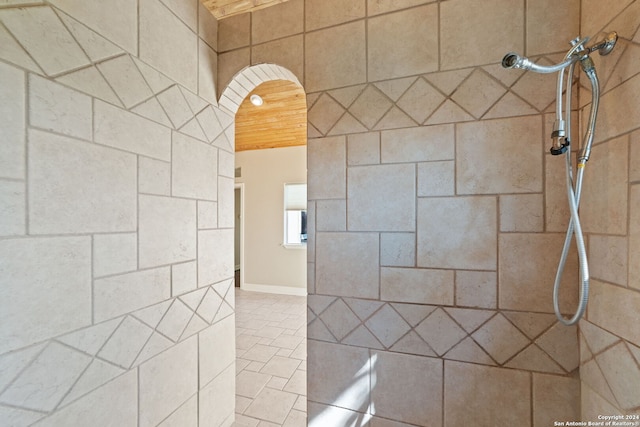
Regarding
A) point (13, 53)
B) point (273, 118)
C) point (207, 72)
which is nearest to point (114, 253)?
point (13, 53)

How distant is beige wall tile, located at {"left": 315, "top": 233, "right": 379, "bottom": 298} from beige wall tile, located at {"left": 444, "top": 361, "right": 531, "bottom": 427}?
50 centimetres

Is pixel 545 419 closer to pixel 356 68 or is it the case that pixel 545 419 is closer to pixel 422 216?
pixel 422 216

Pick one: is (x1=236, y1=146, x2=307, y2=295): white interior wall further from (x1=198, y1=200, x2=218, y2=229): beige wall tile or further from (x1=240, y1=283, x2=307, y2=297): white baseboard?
(x1=198, y1=200, x2=218, y2=229): beige wall tile

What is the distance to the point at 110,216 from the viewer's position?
1.00 meters

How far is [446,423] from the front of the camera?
117cm

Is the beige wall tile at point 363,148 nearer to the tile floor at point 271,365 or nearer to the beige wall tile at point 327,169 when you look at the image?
the beige wall tile at point 327,169

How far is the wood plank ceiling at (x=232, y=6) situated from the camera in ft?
4.77

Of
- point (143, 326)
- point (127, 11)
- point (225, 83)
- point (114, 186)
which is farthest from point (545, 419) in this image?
point (127, 11)

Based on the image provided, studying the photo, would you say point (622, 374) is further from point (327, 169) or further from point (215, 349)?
point (215, 349)

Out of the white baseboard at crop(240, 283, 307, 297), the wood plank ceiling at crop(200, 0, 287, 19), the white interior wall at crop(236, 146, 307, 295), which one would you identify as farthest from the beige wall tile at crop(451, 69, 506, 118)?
the white baseboard at crop(240, 283, 307, 297)

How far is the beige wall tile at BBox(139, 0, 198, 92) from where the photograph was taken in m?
1.15

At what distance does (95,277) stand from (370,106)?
1386 millimetres

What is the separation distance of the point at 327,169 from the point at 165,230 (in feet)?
2.81

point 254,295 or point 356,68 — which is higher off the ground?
point 356,68
